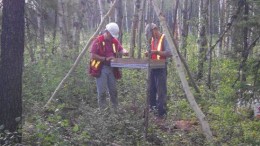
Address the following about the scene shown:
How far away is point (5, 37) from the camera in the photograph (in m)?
6.75

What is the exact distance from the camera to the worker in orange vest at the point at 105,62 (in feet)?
29.0

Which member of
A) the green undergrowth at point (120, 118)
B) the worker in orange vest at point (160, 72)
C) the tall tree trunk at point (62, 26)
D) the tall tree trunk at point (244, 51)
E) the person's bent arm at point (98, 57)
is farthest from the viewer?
the tall tree trunk at point (62, 26)

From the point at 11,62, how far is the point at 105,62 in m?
2.49

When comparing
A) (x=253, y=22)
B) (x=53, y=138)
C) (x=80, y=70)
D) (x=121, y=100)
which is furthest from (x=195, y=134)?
(x=80, y=70)

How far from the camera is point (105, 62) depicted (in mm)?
8875

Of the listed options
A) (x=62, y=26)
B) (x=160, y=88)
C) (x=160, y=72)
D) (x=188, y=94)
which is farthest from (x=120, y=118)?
(x=62, y=26)

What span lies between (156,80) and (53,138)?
12.3 feet

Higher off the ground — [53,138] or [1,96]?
[1,96]

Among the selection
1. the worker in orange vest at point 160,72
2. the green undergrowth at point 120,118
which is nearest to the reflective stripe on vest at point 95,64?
the green undergrowth at point 120,118

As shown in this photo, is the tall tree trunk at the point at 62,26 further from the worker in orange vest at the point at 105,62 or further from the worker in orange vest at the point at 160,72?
the worker in orange vest at the point at 160,72

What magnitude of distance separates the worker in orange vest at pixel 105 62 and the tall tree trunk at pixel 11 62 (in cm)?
219

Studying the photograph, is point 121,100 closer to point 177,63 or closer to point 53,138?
point 177,63

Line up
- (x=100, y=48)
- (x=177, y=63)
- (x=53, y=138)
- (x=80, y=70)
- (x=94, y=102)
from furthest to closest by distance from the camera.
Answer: (x=80, y=70) → (x=94, y=102) → (x=100, y=48) → (x=177, y=63) → (x=53, y=138)

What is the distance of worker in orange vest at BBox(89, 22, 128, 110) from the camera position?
883 centimetres
